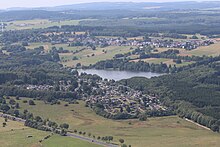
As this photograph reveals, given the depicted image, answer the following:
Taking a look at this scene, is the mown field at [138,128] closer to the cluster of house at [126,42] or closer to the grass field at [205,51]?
the grass field at [205,51]

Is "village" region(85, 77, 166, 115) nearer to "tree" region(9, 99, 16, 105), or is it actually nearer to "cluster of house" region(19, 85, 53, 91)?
"cluster of house" region(19, 85, 53, 91)

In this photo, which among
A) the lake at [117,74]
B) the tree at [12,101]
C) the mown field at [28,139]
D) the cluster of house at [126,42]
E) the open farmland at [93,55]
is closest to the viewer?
the mown field at [28,139]

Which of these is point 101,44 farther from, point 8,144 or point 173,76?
point 8,144

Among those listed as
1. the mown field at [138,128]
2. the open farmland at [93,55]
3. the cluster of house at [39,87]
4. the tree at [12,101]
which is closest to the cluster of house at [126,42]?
the open farmland at [93,55]

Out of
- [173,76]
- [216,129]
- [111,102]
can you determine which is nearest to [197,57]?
[173,76]

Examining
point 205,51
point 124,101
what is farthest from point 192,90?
point 205,51

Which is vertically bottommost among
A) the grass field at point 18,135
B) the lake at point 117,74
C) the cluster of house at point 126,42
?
the lake at point 117,74

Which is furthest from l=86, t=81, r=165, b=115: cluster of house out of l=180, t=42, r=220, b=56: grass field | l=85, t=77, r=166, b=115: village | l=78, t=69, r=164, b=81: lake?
l=180, t=42, r=220, b=56: grass field

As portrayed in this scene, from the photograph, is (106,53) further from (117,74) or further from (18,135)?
(18,135)
